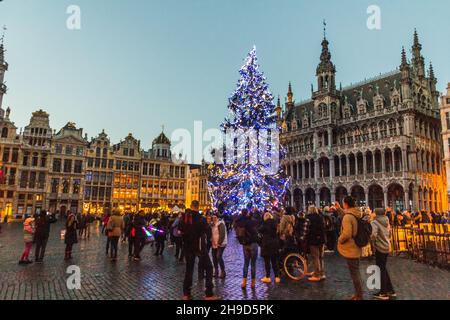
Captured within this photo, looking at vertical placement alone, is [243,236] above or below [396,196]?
below

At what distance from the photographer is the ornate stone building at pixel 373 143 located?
38344 millimetres

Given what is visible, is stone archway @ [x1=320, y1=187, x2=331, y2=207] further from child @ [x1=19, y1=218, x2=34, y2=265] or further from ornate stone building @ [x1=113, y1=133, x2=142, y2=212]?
child @ [x1=19, y1=218, x2=34, y2=265]

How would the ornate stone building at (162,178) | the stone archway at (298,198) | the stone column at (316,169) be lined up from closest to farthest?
the stone column at (316,169) → the stone archway at (298,198) → the ornate stone building at (162,178)

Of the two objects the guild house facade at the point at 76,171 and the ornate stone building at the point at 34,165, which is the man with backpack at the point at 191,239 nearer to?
the guild house facade at the point at 76,171

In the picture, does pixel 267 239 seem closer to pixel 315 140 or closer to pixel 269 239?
pixel 269 239

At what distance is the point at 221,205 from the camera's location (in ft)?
79.2

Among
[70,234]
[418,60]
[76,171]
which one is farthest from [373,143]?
[76,171]

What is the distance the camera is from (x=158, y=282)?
8336mm

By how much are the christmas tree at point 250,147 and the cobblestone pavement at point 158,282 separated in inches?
385

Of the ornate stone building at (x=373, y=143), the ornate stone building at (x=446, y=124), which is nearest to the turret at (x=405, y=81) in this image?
the ornate stone building at (x=373, y=143)

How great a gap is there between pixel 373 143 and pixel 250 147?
2590 cm

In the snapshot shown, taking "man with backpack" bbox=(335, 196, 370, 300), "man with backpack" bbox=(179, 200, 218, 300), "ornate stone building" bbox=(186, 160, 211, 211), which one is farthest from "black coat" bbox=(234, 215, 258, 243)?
"ornate stone building" bbox=(186, 160, 211, 211)

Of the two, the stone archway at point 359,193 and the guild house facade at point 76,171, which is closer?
the stone archway at point 359,193
